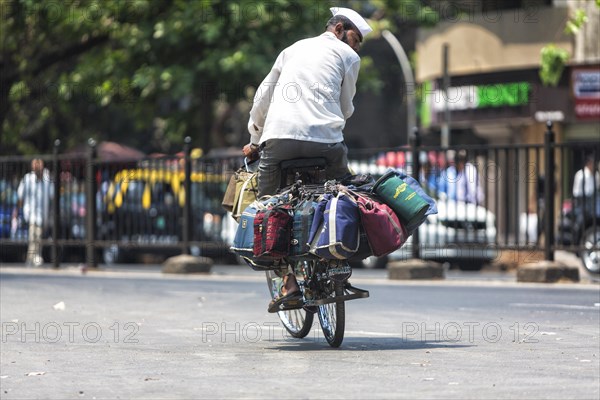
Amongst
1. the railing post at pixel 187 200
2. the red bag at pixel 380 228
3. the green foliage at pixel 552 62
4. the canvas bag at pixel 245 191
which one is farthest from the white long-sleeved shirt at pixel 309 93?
the green foliage at pixel 552 62

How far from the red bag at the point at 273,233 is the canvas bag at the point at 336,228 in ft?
0.75

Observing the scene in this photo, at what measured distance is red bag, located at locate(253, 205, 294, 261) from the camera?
8797mm

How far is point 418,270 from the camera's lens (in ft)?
56.1

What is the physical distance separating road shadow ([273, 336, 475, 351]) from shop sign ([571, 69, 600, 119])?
2172 centimetres

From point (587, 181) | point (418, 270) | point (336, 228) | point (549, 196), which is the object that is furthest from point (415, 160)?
point (336, 228)

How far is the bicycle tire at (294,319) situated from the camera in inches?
374

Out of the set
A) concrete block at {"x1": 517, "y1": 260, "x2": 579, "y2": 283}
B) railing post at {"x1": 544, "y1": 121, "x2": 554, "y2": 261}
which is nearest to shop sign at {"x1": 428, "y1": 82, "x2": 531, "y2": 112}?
railing post at {"x1": 544, "y1": 121, "x2": 554, "y2": 261}

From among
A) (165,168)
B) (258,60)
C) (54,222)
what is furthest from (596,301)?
(258,60)

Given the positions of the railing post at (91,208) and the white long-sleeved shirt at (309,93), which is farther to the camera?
the railing post at (91,208)

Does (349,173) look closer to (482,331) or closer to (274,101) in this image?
(274,101)

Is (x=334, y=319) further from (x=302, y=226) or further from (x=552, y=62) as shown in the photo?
(x=552, y=62)

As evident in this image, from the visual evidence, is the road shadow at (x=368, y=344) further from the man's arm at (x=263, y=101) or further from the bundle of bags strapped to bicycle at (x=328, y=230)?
the man's arm at (x=263, y=101)

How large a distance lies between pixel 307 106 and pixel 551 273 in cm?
781

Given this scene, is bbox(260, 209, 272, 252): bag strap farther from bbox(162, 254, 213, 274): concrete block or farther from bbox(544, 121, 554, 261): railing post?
bbox(162, 254, 213, 274): concrete block
